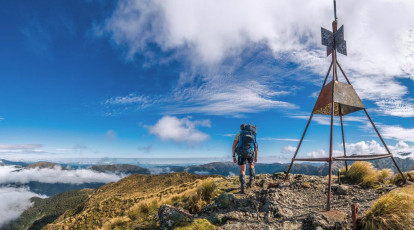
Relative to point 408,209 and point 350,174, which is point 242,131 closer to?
point 408,209

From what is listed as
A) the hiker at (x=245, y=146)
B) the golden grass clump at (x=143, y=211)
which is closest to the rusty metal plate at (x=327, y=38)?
the hiker at (x=245, y=146)

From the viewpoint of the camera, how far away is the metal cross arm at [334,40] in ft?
32.5

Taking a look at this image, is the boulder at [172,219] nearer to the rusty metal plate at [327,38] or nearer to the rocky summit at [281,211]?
the rocky summit at [281,211]

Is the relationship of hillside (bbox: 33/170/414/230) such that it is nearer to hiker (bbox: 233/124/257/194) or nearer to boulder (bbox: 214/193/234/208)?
boulder (bbox: 214/193/234/208)

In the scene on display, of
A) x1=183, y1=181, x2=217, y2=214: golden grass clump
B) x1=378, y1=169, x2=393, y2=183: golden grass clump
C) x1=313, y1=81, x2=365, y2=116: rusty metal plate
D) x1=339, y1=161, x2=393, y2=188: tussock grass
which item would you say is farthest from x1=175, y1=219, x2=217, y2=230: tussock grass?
x1=378, y1=169, x2=393, y2=183: golden grass clump

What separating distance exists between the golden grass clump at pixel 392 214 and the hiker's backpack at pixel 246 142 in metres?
5.49

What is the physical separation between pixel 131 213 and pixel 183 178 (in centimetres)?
3275

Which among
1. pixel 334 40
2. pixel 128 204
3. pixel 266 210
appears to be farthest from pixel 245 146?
pixel 128 204

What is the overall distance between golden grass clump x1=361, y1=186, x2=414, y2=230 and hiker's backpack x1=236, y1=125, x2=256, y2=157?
18.0 ft

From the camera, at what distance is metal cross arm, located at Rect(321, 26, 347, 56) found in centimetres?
991

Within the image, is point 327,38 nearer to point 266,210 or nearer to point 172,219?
point 266,210

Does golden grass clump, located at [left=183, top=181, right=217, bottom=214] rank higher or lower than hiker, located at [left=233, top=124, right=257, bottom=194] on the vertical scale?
lower

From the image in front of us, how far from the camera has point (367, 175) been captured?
11797mm

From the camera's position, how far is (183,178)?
1714 inches
